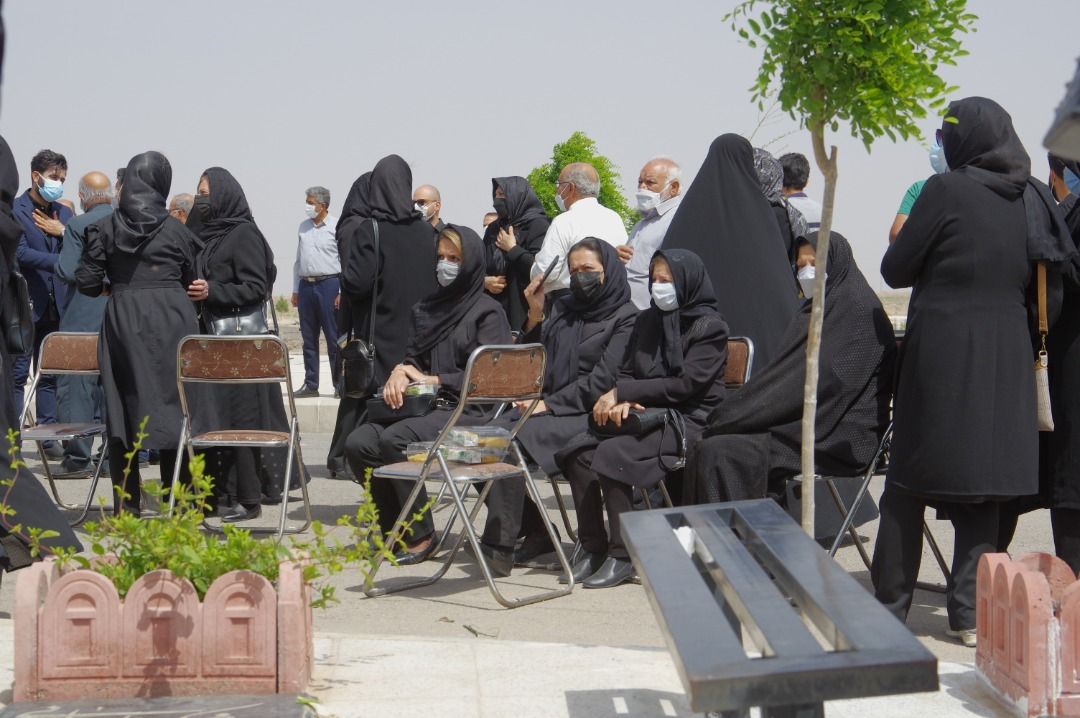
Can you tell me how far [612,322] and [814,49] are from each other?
272 cm

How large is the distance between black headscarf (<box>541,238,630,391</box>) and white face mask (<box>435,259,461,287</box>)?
0.59 metres

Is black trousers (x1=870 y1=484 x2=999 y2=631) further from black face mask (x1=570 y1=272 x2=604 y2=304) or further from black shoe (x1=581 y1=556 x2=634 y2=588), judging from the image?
black face mask (x1=570 y1=272 x2=604 y2=304)

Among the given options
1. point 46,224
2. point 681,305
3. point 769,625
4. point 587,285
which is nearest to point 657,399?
point 681,305

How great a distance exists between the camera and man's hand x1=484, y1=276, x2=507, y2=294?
927 cm

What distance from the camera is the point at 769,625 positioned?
8.81ft

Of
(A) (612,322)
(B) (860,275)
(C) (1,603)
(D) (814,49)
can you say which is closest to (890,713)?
(D) (814,49)

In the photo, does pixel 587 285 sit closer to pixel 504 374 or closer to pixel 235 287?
pixel 504 374

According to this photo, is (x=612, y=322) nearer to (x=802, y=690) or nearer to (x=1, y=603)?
(x=1, y=603)

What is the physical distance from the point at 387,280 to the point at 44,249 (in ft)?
11.6

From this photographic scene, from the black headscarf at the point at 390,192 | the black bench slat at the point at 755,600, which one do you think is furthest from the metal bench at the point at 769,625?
the black headscarf at the point at 390,192

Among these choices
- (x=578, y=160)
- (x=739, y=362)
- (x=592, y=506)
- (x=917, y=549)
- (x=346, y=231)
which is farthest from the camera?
(x=578, y=160)

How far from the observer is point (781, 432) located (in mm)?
5664

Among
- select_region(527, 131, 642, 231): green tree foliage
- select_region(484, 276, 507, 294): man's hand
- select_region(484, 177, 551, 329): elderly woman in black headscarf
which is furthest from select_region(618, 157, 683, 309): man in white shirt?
select_region(527, 131, 642, 231): green tree foliage

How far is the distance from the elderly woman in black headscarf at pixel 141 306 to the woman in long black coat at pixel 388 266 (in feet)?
3.52
